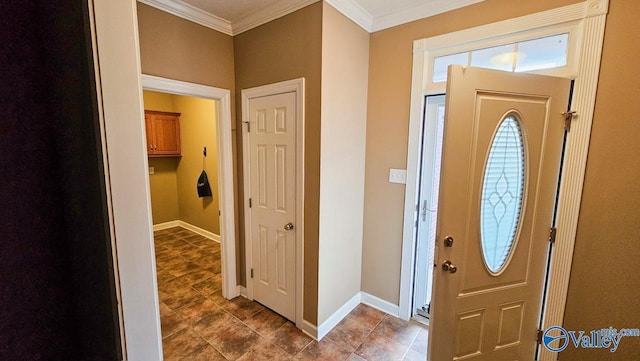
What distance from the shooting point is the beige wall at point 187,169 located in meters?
4.23

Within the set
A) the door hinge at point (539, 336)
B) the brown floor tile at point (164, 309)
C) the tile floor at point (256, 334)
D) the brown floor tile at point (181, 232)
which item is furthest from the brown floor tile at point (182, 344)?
the brown floor tile at point (181, 232)

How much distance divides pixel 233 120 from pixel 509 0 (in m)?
2.44

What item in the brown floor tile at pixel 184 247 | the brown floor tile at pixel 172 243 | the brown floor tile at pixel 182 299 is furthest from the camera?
the brown floor tile at pixel 172 243

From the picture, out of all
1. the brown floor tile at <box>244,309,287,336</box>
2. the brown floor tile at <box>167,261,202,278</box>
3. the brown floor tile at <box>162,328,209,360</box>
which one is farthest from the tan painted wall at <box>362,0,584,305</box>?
the brown floor tile at <box>167,261,202,278</box>

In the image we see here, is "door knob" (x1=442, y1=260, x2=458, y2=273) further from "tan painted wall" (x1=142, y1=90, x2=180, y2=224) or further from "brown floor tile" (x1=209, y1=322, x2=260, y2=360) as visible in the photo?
"tan painted wall" (x1=142, y1=90, x2=180, y2=224)

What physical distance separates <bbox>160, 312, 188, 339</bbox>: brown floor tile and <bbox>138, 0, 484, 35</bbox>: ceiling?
269 cm

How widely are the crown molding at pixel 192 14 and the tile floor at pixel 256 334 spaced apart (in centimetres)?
270

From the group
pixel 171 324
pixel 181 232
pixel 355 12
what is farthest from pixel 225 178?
pixel 181 232

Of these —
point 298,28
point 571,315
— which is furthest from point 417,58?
point 571,315

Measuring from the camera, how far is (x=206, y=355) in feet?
6.29

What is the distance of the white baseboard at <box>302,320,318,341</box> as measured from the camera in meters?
2.11

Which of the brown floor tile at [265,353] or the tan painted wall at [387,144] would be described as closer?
the brown floor tile at [265,353]

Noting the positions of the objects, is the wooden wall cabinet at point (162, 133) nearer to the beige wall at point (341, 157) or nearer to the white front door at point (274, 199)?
the white front door at point (274, 199)

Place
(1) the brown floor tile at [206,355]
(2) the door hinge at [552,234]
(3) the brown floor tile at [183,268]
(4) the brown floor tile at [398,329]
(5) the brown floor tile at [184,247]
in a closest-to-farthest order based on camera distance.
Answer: (2) the door hinge at [552,234]
(1) the brown floor tile at [206,355]
(4) the brown floor tile at [398,329]
(3) the brown floor tile at [183,268]
(5) the brown floor tile at [184,247]
